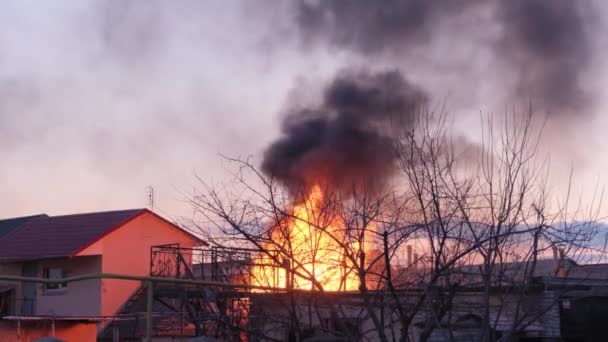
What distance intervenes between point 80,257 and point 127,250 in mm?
1950

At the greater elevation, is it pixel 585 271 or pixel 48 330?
pixel 585 271

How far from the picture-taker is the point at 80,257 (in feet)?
99.0

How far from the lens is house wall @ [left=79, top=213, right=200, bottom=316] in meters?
29.4

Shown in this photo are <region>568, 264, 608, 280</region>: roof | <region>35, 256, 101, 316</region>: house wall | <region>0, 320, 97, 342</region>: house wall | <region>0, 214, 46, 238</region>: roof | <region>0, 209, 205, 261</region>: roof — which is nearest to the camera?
<region>568, 264, 608, 280</region>: roof

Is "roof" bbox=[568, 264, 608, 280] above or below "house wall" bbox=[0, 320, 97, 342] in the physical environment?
above

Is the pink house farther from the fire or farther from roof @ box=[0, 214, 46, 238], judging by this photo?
the fire

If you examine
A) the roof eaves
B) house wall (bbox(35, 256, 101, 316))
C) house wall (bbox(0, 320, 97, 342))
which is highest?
the roof eaves

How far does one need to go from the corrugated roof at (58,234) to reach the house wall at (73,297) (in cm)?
68

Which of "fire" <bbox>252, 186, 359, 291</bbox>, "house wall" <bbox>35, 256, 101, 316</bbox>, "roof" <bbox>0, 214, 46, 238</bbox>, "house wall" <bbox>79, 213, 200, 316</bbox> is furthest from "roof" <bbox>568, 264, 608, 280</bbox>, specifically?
"roof" <bbox>0, 214, 46, 238</bbox>

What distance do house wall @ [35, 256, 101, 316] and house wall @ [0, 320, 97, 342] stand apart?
3.58 m

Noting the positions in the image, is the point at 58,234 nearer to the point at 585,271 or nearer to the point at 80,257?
the point at 80,257

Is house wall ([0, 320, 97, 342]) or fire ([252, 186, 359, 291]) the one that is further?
house wall ([0, 320, 97, 342])

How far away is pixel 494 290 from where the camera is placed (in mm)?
9297

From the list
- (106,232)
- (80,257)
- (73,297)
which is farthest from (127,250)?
(73,297)
